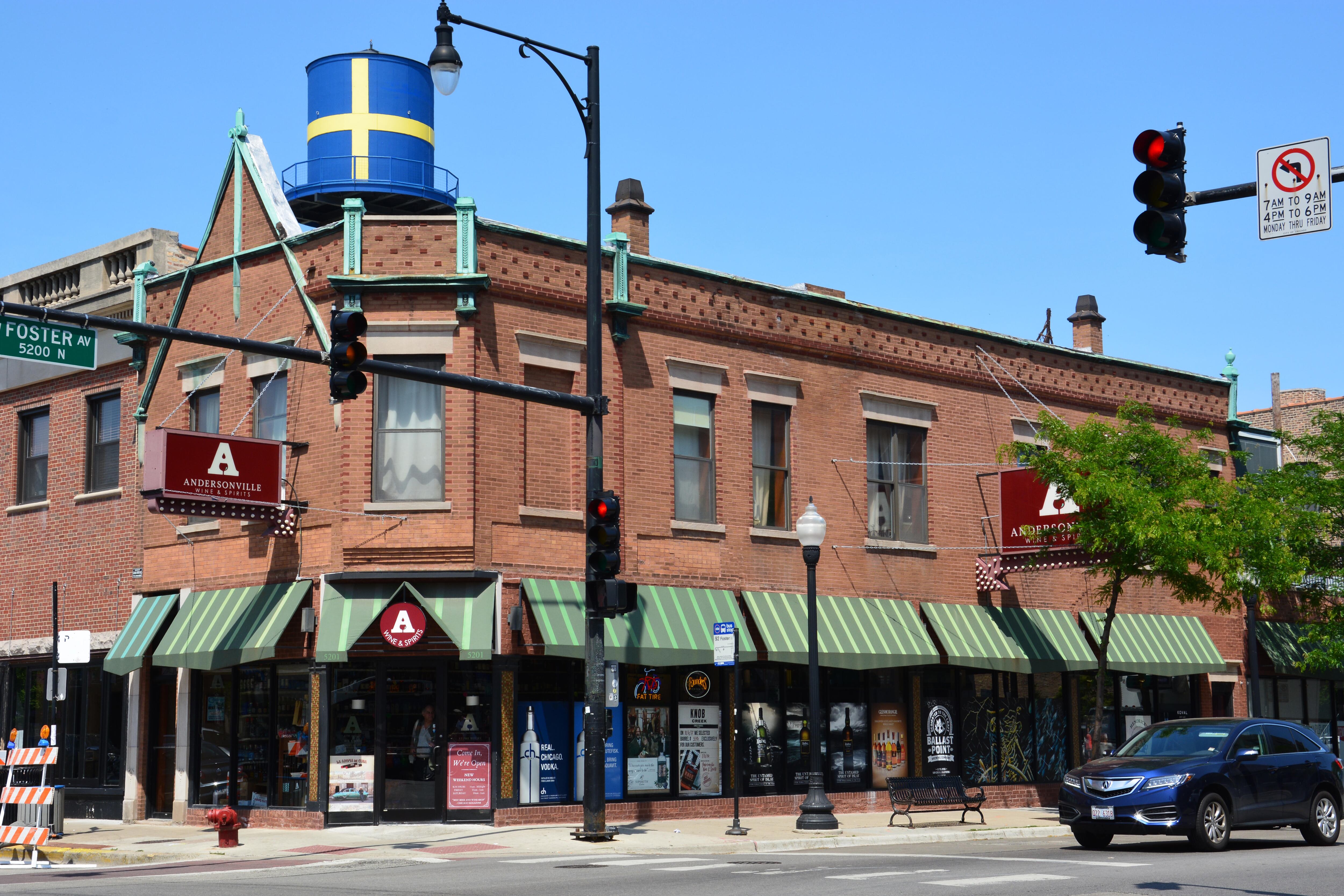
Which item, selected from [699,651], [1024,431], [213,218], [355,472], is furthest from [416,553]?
[1024,431]

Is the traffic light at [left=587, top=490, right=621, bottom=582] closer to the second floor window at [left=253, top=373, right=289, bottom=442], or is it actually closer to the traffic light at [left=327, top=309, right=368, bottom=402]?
the traffic light at [left=327, top=309, right=368, bottom=402]

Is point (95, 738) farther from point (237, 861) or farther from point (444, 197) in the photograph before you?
point (444, 197)

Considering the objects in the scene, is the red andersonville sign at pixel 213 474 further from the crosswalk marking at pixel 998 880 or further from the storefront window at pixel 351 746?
the crosswalk marking at pixel 998 880

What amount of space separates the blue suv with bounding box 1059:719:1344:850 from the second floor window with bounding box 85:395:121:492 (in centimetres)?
1723

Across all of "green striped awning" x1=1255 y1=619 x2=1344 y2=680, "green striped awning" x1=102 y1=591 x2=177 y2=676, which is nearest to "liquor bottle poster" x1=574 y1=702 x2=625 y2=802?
"green striped awning" x1=102 y1=591 x2=177 y2=676

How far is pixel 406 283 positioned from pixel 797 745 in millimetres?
10172

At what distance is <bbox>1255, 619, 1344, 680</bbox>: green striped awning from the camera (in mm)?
32906

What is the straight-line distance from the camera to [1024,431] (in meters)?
30.1

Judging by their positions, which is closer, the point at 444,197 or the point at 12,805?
the point at 12,805

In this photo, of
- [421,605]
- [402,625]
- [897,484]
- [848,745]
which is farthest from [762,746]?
[402,625]

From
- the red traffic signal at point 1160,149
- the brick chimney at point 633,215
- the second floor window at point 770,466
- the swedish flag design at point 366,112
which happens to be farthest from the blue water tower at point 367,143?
the red traffic signal at point 1160,149

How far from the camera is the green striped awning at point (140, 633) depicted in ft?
78.3

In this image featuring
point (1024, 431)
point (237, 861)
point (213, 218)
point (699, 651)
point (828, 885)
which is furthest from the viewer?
point (1024, 431)

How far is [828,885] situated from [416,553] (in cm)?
996
